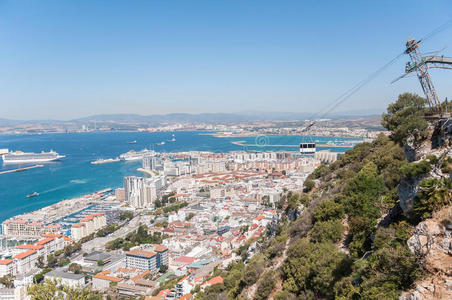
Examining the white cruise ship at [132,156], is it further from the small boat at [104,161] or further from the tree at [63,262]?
the tree at [63,262]

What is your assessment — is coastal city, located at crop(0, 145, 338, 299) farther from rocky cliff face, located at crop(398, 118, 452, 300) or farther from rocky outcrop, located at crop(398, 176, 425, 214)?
rocky cliff face, located at crop(398, 118, 452, 300)

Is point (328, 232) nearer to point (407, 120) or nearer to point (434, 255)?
point (407, 120)

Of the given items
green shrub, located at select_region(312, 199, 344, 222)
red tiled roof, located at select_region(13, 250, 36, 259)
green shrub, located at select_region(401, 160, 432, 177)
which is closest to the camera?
green shrub, located at select_region(401, 160, 432, 177)

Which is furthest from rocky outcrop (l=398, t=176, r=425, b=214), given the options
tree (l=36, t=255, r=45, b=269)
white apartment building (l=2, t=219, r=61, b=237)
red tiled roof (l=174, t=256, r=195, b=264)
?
white apartment building (l=2, t=219, r=61, b=237)

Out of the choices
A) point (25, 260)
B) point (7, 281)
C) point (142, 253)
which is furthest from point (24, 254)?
point (142, 253)

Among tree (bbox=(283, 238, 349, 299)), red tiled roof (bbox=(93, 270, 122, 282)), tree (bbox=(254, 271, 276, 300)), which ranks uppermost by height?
tree (bbox=(283, 238, 349, 299))

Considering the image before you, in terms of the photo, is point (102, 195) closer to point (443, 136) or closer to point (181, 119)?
point (443, 136)
